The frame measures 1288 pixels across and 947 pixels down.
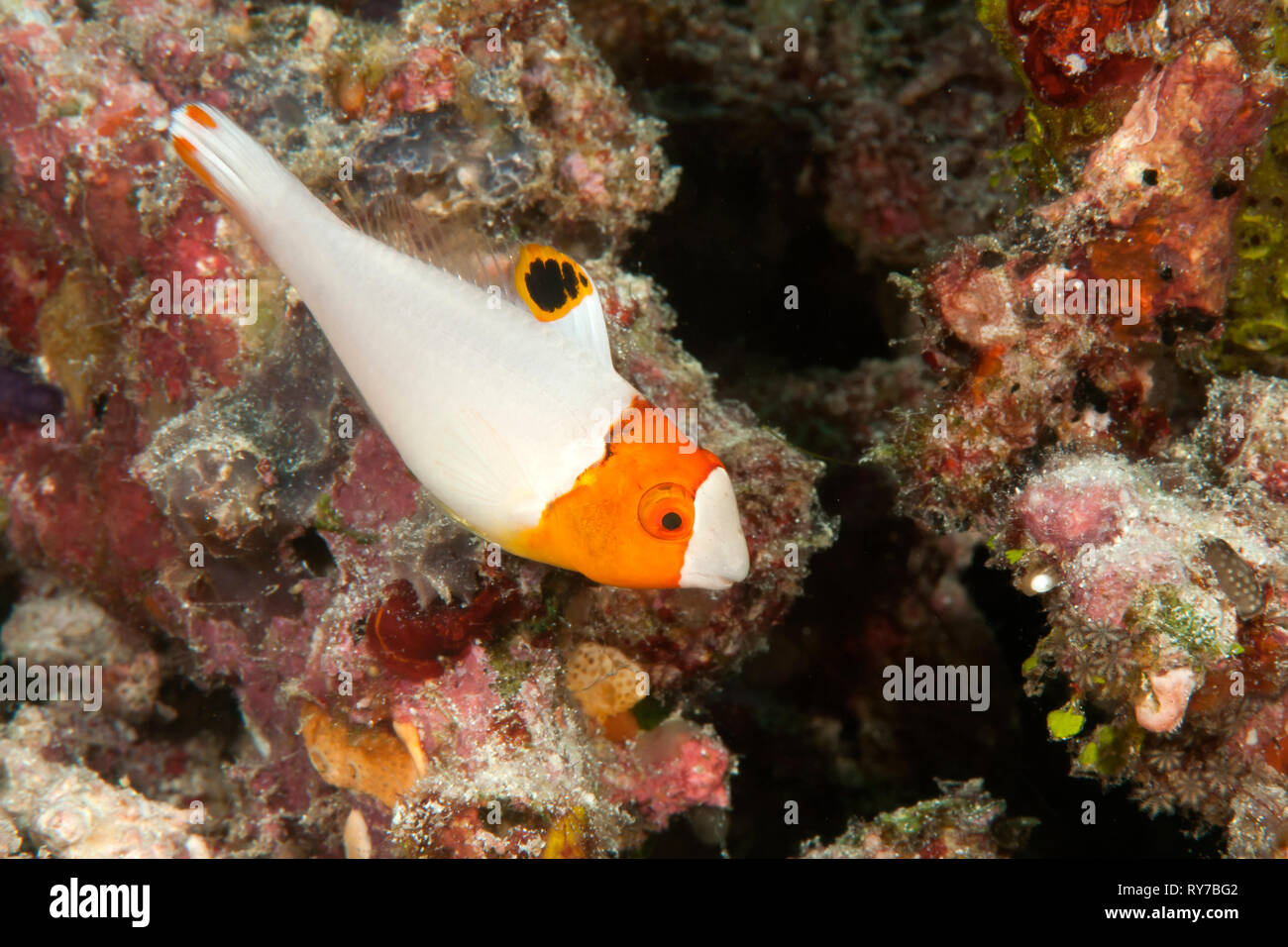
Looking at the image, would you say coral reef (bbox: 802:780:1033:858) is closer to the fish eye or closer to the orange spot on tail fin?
the fish eye

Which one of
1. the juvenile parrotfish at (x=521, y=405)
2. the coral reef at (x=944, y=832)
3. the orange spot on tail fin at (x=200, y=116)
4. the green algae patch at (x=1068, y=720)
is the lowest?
the coral reef at (x=944, y=832)

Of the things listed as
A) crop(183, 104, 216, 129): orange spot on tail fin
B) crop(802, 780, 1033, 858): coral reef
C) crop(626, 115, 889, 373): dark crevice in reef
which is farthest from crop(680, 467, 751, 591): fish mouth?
crop(626, 115, 889, 373): dark crevice in reef

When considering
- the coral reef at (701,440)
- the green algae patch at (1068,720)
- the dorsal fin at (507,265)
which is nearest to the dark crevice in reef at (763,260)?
the coral reef at (701,440)

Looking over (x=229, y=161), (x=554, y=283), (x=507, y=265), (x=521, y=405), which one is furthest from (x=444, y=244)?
(x=229, y=161)

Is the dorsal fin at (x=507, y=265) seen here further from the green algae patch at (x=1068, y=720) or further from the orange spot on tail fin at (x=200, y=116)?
the green algae patch at (x=1068, y=720)

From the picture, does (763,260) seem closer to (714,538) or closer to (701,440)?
(701,440)

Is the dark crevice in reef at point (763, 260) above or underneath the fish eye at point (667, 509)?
above
